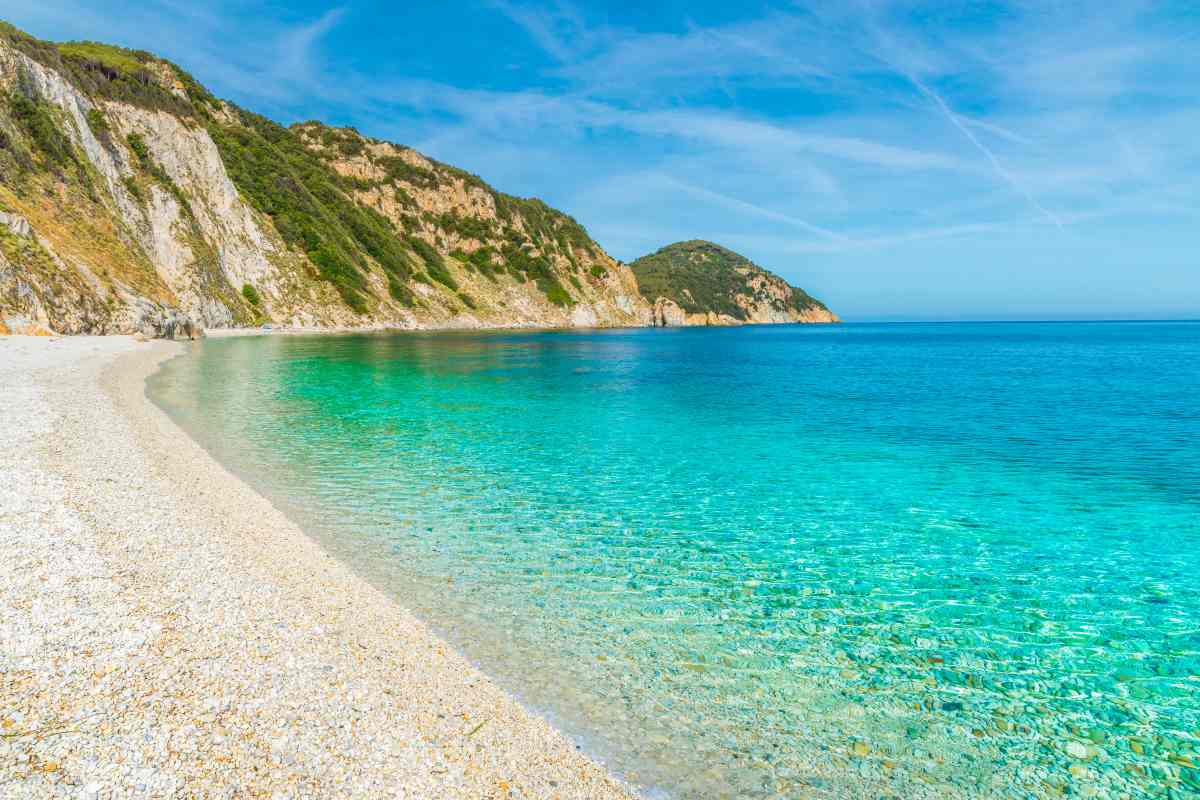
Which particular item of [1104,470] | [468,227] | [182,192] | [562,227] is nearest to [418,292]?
[468,227]

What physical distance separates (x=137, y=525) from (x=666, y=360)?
164 ft

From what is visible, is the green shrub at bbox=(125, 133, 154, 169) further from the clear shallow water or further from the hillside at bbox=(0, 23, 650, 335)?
the clear shallow water

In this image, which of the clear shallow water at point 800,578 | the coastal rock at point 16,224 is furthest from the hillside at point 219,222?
the clear shallow water at point 800,578

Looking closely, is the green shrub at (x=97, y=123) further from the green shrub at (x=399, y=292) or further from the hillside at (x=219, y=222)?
the green shrub at (x=399, y=292)

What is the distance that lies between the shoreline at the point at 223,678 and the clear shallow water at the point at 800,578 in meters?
0.69

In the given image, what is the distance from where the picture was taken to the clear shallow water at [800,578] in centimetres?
517

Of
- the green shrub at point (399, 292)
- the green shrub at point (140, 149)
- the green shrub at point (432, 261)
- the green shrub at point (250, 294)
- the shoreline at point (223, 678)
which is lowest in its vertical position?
the shoreline at point (223, 678)

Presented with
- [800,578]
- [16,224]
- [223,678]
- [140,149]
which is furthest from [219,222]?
[800,578]

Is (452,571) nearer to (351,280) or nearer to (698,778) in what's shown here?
(698,778)

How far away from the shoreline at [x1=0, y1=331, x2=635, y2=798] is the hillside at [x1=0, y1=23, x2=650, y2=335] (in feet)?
143

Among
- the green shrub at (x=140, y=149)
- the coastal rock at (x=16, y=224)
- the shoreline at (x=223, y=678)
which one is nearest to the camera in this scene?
the shoreline at (x=223, y=678)

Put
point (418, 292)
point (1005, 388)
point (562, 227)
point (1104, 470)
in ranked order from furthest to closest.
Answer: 1. point (562, 227)
2. point (418, 292)
3. point (1005, 388)
4. point (1104, 470)

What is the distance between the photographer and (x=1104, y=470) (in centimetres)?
1520

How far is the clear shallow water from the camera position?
5.17 meters
